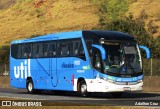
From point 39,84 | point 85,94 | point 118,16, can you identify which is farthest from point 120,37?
point 118,16

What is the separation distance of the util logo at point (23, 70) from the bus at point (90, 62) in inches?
53.6

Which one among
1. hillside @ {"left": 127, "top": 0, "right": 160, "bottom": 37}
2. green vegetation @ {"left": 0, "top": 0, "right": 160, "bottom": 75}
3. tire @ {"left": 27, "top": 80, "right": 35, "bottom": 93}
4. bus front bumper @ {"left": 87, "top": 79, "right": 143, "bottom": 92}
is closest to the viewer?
bus front bumper @ {"left": 87, "top": 79, "right": 143, "bottom": 92}

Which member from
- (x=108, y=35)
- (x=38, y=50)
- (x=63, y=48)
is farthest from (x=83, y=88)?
(x=38, y=50)

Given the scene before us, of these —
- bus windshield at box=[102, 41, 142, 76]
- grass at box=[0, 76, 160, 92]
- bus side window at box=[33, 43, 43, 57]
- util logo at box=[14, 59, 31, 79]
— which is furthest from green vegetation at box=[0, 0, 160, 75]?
bus windshield at box=[102, 41, 142, 76]

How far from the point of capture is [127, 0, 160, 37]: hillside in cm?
8694

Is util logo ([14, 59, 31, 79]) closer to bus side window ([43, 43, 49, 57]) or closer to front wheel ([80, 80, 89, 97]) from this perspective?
bus side window ([43, 43, 49, 57])

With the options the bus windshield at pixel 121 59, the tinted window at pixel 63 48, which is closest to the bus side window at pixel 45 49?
the tinted window at pixel 63 48

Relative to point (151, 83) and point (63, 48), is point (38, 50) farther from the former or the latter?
point (151, 83)

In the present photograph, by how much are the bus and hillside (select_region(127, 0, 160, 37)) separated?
178 feet

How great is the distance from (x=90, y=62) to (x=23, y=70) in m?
8.45

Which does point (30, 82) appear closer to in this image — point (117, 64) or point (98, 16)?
point (117, 64)

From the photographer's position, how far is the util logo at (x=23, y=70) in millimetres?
32406

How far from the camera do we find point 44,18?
349 ft

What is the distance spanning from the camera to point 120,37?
25969mm
